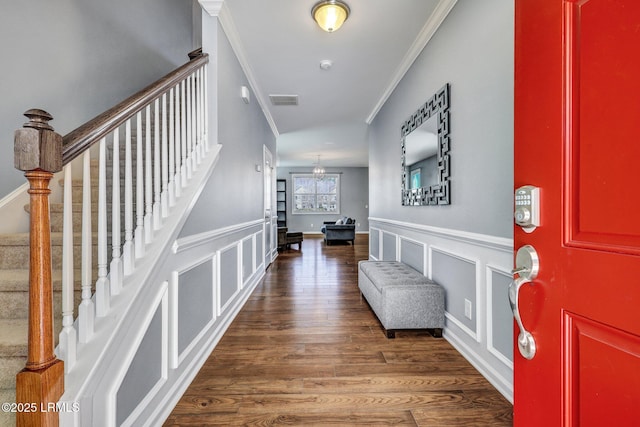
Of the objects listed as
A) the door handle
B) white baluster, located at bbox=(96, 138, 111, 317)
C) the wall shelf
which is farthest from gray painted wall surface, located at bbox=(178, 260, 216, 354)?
the wall shelf

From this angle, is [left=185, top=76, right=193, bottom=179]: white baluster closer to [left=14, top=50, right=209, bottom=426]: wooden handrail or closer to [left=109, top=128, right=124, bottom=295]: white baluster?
[left=109, top=128, right=124, bottom=295]: white baluster

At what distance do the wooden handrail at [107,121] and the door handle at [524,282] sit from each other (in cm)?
138

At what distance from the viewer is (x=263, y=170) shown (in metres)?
4.30

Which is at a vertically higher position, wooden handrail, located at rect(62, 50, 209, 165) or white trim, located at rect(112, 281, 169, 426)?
wooden handrail, located at rect(62, 50, 209, 165)

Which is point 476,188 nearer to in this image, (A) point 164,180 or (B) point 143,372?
(A) point 164,180

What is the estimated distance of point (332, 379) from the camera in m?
1.69

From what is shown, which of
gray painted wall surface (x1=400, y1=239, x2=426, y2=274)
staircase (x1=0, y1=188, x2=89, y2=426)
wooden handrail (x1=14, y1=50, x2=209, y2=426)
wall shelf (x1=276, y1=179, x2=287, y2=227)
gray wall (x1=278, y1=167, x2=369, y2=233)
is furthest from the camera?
gray wall (x1=278, y1=167, x2=369, y2=233)

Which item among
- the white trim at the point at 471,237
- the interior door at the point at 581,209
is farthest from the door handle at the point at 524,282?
the white trim at the point at 471,237

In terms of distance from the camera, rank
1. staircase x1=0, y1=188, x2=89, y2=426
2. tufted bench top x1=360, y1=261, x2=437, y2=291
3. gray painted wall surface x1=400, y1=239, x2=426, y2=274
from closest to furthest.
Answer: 1. staircase x1=0, y1=188, x2=89, y2=426
2. tufted bench top x1=360, y1=261, x2=437, y2=291
3. gray painted wall surface x1=400, y1=239, x2=426, y2=274

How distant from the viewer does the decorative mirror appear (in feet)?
7.04

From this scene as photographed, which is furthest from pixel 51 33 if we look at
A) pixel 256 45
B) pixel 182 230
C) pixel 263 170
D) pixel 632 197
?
pixel 632 197

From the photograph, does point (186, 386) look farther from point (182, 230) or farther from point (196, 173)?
point (196, 173)

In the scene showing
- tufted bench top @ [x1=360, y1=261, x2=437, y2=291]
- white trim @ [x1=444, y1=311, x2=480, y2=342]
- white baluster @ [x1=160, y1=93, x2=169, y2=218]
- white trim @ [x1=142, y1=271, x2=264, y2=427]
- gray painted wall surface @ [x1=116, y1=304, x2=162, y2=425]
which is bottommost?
white trim @ [x1=142, y1=271, x2=264, y2=427]

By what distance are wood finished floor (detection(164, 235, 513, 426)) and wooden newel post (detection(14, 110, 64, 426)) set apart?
776 millimetres
